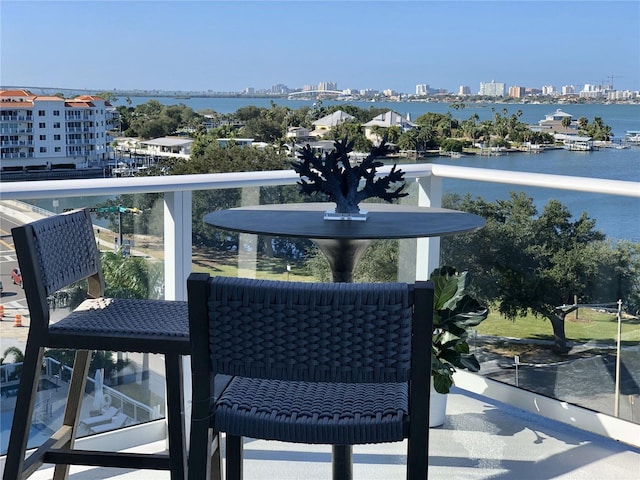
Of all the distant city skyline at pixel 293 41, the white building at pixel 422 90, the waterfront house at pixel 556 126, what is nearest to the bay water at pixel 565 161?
the waterfront house at pixel 556 126

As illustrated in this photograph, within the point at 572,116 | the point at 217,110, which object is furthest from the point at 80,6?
the point at 572,116

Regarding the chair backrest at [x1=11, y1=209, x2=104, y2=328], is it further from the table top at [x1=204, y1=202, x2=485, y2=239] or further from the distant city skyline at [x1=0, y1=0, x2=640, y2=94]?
the distant city skyline at [x1=0, y1=0, x2=640, y2=94]

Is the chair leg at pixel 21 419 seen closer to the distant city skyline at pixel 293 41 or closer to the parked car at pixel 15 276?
the parked car at pixel 15 276

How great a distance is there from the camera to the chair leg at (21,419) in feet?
6.53

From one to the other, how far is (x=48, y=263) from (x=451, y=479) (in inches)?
76.9

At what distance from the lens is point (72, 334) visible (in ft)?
6.66

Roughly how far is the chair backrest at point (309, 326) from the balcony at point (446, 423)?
1692mm

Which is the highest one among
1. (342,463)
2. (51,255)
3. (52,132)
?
(52,132)

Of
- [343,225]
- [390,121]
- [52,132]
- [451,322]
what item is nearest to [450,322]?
[451,322]

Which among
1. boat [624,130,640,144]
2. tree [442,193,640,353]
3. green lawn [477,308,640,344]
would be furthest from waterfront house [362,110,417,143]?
green lawn [477,308,640,344]

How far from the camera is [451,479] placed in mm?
3223

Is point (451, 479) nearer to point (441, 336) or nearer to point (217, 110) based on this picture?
point (441, 336)

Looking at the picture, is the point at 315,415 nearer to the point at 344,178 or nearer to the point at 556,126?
the point at 344,178

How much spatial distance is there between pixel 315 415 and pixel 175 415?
59cm
